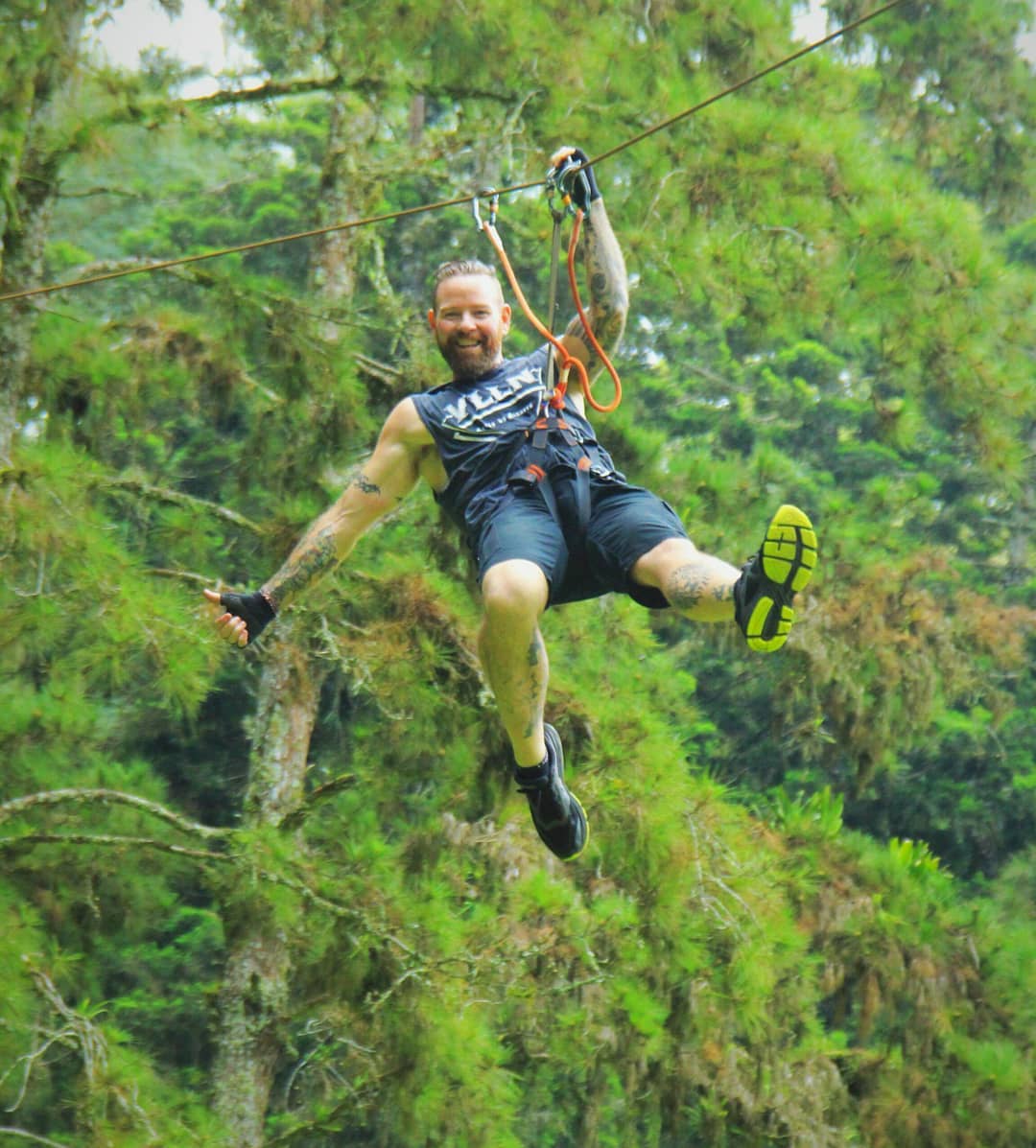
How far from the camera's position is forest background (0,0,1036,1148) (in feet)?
22.8

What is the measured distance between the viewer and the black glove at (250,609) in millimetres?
3939

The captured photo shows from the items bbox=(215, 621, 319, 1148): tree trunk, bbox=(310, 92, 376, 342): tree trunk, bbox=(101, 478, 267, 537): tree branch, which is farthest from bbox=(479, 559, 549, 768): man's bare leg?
bbox=(310, 92, 376, 342): tree trunk

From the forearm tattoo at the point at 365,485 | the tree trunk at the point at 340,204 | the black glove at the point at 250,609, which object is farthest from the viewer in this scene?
the tree trunk at the point at 340,204

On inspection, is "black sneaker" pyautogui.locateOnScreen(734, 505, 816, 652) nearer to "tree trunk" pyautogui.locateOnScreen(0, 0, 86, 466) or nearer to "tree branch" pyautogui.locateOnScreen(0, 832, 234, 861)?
"tree branch" pyautogui.locateOnScreen(0, 832, 234, 861)

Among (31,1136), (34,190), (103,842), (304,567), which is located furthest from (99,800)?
(304,567)

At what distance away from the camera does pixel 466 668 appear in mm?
7488

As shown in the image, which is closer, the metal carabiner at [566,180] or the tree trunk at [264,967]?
the metal carabiner at [566,180]

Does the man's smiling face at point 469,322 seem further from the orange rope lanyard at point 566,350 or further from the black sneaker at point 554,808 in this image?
the black sneaker at point 554,808

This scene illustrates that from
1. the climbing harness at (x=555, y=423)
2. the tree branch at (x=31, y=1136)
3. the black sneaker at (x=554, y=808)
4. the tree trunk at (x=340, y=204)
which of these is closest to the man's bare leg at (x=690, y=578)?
the climbing harness at (x=555, y=423)

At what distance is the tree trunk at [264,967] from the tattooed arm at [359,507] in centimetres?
374

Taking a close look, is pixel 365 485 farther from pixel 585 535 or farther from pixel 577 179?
pixel 577 179

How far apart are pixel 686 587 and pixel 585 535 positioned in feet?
1.14

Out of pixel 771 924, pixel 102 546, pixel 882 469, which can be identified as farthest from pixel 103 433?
pixel 882 469

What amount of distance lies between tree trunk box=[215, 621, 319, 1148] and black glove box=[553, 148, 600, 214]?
4117 millimetres
